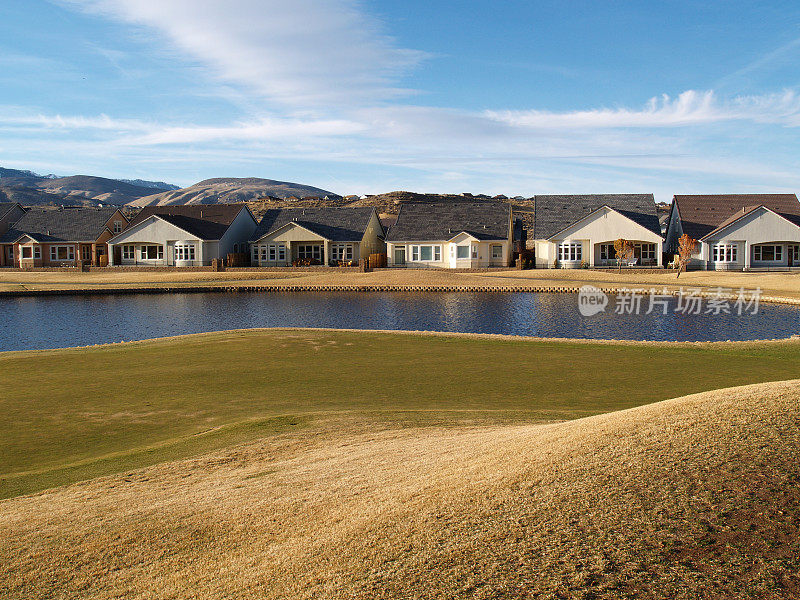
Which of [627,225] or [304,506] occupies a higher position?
[627,225]

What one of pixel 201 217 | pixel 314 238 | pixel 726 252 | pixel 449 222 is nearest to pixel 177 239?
pixel 201 217

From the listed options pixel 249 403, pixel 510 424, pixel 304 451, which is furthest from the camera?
pixel 249 403

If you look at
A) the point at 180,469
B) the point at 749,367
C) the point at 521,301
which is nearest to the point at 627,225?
the point at 521,301

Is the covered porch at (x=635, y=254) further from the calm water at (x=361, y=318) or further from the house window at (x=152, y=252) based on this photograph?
the house window at (x=152, y=252)

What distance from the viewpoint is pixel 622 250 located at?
57.3 meters

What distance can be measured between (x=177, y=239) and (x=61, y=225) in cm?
1743

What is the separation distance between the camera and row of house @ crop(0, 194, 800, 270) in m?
60.2

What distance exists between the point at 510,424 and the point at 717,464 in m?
4.55

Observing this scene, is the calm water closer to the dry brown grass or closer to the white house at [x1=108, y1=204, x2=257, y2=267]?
the dry brown grass

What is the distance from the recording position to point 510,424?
1044 centimetres

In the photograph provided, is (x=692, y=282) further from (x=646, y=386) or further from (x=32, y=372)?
(x=32, y=372)

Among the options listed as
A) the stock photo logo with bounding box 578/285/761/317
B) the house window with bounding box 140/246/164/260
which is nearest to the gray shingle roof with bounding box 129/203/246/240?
the house window with bounding box 140/246/164/260

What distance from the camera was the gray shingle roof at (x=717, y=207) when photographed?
203ft

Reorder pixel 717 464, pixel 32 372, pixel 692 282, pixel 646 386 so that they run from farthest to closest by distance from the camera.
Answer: pixel 692 282 < pixel 32 372 < pixel 646 386 < pixel 717 464
